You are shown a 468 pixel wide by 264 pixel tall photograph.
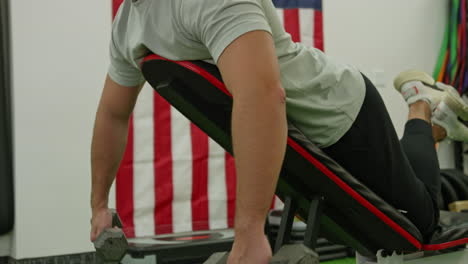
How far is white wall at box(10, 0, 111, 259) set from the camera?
81.5 inches

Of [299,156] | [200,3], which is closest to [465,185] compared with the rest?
[299,156]

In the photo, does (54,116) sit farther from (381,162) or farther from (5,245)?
(381,162)

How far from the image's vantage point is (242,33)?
2.09ft

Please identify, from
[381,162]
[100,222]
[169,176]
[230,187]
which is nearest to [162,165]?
[169,176]

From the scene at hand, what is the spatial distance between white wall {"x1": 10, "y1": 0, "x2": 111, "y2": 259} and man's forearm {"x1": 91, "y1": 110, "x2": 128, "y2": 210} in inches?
47.8

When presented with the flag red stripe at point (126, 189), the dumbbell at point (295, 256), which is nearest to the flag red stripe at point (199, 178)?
the flag red stripe at point (126, 189)

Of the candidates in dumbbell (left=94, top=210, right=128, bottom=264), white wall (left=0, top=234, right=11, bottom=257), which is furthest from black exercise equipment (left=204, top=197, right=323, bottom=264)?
white wall (left=0, top=234, right=11, bottom=257)

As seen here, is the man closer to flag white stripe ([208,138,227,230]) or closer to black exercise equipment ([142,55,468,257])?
black exercise equipment ([142,55,468,257])

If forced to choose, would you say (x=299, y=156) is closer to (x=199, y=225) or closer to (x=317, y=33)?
(x=199, y=225)

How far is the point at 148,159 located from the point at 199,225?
15.0 inches

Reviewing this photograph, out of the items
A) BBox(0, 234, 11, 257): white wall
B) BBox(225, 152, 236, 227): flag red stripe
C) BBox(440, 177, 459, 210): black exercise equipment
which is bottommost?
BBox(0, 234, 11, 257): white wall

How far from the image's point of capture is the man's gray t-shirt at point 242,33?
0.65 m

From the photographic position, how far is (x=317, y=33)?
259 cm

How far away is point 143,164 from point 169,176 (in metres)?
0.13
